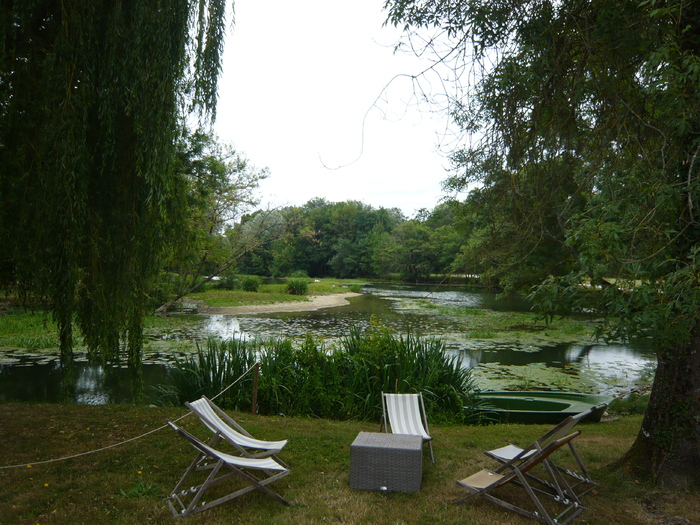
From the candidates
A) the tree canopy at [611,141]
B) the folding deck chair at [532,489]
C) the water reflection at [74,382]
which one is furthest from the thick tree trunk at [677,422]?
the water reflection at [74,382]

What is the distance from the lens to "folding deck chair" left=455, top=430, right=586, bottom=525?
322 cm

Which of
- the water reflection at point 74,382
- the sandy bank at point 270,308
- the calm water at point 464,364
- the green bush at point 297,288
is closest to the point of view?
the water reflection at point 74,382

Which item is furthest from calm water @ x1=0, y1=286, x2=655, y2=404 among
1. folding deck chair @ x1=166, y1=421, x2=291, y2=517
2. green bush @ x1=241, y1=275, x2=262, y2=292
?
green bush @ x1=241, y1=275, x2=262, y2=292

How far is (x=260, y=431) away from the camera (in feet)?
17.8

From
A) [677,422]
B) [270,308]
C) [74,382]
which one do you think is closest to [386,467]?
[677,422]

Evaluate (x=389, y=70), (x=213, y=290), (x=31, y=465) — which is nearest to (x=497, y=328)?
(x=389, y=70)

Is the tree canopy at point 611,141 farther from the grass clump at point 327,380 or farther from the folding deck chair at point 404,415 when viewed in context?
the grass clump at point 327,380

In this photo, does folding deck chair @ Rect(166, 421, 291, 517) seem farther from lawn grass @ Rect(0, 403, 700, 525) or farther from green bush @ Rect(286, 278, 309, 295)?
green bush @ Rect(286, 278, 309, 295)

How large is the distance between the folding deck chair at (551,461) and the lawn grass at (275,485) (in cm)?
12

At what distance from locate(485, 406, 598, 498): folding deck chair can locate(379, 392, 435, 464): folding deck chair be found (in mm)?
840

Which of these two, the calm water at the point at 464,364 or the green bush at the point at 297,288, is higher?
the green bush at the point at 297,288

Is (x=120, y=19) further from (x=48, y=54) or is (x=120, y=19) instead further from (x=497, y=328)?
(x=497, y=328)

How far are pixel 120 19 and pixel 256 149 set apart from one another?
18.7m

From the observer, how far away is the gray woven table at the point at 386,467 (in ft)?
12.6
